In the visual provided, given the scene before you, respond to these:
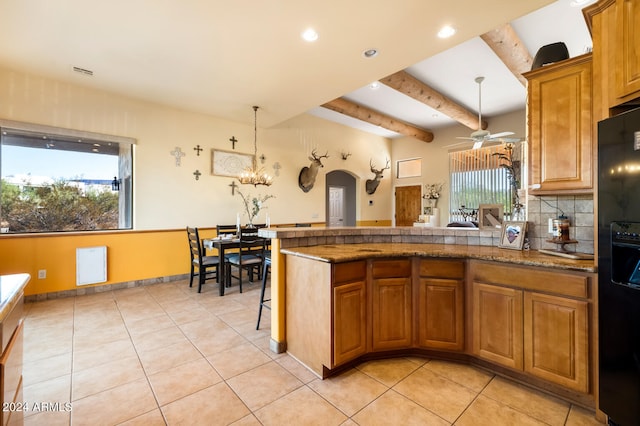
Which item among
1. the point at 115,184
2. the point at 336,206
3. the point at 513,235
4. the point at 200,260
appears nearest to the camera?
the point at 513,235

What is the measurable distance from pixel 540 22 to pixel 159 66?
15.4ft

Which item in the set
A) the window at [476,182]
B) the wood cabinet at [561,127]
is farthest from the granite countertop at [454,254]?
the window at [476,182]

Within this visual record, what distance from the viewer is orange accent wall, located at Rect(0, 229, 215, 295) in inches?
147

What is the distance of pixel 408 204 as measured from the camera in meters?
8.41

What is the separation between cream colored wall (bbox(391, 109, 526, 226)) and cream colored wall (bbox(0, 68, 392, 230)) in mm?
2143

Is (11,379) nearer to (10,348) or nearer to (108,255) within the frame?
(10,348)

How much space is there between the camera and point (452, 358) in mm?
2260

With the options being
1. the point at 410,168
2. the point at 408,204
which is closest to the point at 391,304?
the point at 408,204

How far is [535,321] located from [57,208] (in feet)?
19.2

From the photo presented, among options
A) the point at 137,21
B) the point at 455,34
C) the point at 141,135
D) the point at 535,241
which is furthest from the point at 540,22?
the point at 141,135

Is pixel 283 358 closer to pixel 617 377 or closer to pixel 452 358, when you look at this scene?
pixel 452 358

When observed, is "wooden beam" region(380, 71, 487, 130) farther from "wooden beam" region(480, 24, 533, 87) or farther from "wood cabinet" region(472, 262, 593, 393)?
"wood cabinet" region(472, 262, 593, 393)

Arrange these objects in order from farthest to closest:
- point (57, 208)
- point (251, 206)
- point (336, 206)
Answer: point (336, 206) → point (251, 206) → point (57, 208)

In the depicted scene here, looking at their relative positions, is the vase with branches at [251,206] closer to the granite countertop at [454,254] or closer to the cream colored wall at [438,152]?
the granite countertop at [454,254]
